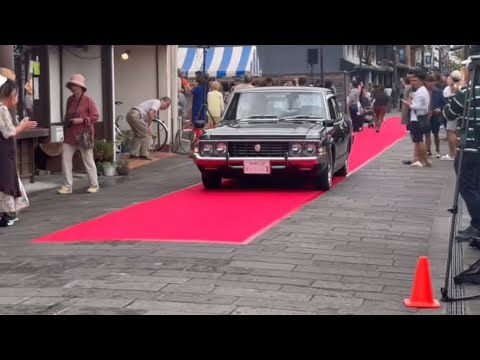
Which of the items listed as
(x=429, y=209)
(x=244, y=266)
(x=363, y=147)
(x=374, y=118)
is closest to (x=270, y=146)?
(x=429, y=209)

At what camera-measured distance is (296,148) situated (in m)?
11.8

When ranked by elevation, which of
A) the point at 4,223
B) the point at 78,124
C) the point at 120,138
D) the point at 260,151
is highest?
the point at 78,124

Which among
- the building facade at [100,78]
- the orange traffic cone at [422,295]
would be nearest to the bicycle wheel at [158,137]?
the building facade at [100,78]

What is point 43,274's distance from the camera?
7.10 m

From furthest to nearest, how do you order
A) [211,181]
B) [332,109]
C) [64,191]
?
[332,109] < [64,191] < [211,181]

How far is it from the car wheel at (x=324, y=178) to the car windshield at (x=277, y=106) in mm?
1008

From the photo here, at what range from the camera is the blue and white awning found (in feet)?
103

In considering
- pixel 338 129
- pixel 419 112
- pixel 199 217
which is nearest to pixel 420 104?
pixel 419 112

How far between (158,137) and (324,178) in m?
8.33

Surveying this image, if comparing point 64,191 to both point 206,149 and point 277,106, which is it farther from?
point 277,106

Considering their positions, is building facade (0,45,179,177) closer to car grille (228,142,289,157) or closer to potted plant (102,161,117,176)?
potted plant (102,161,117,176)

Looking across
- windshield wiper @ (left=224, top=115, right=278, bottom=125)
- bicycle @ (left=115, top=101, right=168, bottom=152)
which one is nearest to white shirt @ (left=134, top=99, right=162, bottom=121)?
bicycle @ (left=115, top=101, right=168, bottom=152)

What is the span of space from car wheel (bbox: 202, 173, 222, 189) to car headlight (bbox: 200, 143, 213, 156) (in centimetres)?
47
